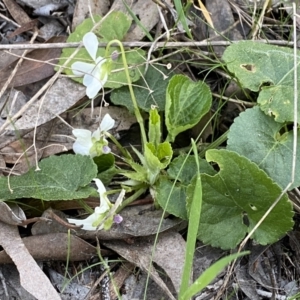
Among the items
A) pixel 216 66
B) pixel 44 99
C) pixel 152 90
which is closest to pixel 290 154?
pixel 216 66

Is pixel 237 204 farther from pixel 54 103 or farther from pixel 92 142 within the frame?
pixel 54 103

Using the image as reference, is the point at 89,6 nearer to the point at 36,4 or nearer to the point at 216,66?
the point at 36,4

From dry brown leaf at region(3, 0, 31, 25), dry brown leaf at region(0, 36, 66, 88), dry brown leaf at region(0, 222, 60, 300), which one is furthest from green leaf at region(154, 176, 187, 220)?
dry brown leaf at region(3, 0, 31, 25)

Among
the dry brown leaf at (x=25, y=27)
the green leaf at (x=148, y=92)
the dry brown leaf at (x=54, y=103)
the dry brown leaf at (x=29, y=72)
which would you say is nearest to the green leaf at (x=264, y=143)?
the green leaf at (x=148, y=92)

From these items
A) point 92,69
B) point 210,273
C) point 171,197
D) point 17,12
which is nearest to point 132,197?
point 171,197

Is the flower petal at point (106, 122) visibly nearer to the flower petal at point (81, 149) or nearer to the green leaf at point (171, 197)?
the flower petal at point (81, 149)

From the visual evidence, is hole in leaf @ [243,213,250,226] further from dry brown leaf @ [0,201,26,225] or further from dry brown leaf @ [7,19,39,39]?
dry brown leaf @ [7,19,39,39]

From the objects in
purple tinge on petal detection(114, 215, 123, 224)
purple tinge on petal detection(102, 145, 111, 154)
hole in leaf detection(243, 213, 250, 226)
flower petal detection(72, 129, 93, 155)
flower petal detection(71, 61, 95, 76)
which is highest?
flower petal detection(71, 61, 95, 76)
